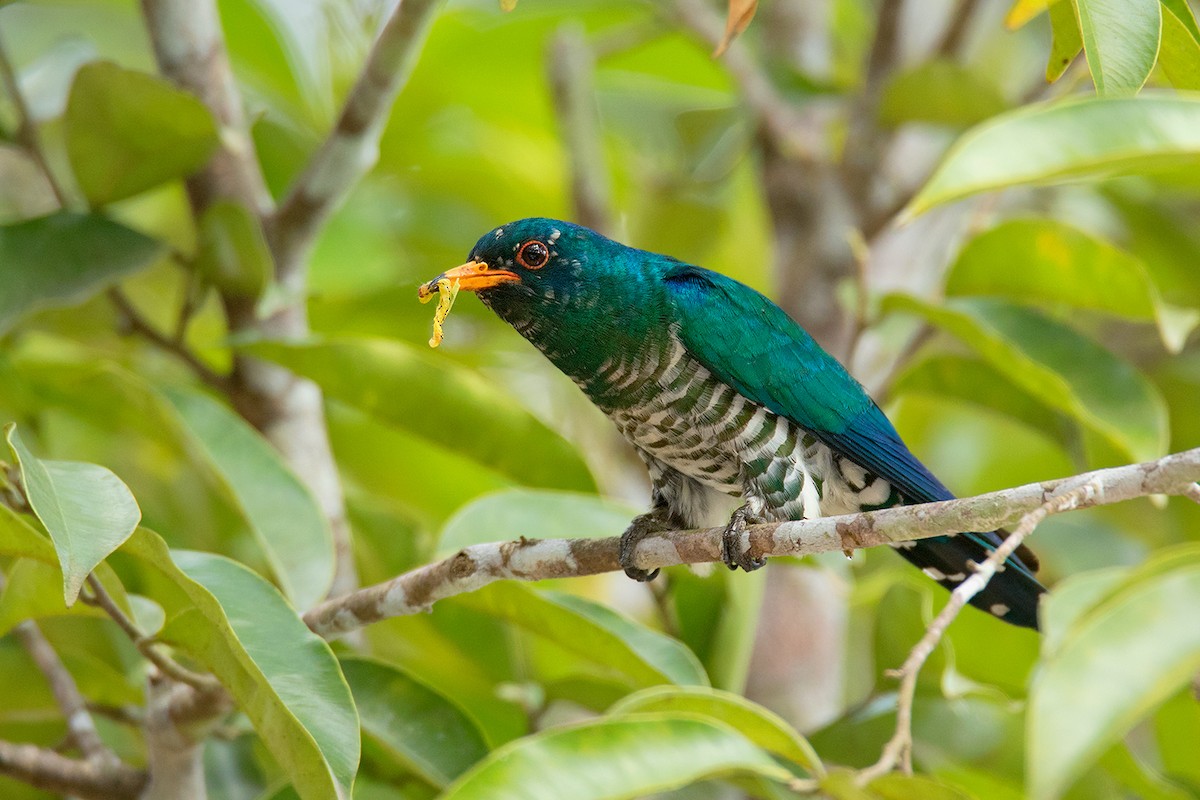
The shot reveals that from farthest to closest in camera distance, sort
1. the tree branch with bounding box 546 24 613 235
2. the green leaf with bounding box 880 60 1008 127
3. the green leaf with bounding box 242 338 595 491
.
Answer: the tree branch with bounding box 546 24 613 235 → the green leaf with bounding box 880 60 1008 127 → the green leaf with bounding box 242 338 595 491

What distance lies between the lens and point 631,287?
294cm

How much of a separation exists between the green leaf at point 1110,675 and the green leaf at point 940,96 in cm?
218

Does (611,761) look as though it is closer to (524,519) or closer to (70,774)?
(524,519)

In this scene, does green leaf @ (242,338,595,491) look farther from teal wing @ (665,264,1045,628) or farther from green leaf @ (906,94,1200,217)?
green leaf @ (906,94,1200,217)

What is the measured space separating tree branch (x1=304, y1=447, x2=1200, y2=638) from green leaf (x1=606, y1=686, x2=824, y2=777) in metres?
0.24

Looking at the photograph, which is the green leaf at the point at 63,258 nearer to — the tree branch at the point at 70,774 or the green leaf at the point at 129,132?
the green leaf at the point at 129,132

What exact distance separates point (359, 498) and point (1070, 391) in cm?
185

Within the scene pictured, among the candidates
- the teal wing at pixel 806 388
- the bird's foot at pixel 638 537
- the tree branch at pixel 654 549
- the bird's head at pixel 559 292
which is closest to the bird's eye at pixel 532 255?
the bird's head at pixel 559 292

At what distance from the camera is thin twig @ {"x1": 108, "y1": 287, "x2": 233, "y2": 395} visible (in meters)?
3.21

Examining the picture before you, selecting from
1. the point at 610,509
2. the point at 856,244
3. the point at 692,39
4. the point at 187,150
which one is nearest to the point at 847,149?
the point at 692,39

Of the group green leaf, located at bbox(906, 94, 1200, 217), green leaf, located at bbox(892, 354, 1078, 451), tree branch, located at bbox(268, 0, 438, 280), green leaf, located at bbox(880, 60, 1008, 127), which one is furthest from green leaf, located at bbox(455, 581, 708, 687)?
green leaf, located at bbox(880, 60, 1008, 127)

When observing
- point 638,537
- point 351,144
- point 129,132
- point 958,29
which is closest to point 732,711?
point 638,537

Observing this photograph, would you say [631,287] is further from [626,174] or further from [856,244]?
[626,174]

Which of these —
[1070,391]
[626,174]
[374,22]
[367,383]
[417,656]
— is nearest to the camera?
[1070,391]
